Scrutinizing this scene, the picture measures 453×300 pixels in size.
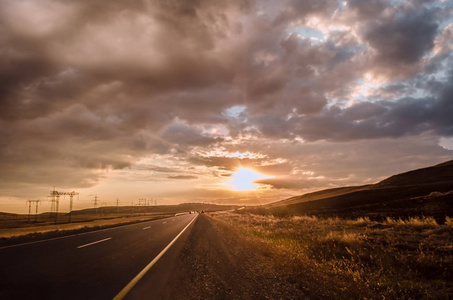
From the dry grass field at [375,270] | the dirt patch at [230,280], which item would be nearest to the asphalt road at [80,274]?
the dirt patch at [230,280]

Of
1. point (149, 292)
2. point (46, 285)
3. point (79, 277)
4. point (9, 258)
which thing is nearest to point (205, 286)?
point (149, 292)

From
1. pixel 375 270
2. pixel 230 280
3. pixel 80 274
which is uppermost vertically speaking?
pixel 80 274

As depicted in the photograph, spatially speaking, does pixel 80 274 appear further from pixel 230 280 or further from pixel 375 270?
pixel 375 270

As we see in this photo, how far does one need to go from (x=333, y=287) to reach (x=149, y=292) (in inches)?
177

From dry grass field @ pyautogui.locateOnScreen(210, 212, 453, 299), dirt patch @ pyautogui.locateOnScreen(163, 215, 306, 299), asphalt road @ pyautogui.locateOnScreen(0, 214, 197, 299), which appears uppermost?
asphalt road @ pyautogui.locateOnScreen(0, 214, 197, 299)

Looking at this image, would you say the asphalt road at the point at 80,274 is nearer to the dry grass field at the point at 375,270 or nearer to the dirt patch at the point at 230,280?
the dirt patch at the point at 230,280

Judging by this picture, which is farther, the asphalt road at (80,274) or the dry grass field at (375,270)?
the dry grass field at (375,270)

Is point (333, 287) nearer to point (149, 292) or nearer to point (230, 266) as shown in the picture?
point (230, 266)

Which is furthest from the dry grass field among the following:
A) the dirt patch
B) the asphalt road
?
the asphalt road

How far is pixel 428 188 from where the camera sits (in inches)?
1804

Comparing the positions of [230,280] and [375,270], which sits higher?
[230,280]

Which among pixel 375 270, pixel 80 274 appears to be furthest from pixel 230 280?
pixel 375 270

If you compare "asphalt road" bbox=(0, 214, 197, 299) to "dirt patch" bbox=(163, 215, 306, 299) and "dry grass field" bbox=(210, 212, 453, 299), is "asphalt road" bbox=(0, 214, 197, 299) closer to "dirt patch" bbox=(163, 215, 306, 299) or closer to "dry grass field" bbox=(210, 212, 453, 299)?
"dirt patch" bbox=(163, 215, 306, 299)

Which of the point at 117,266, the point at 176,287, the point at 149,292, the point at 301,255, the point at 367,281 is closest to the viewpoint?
the point at 149,292
